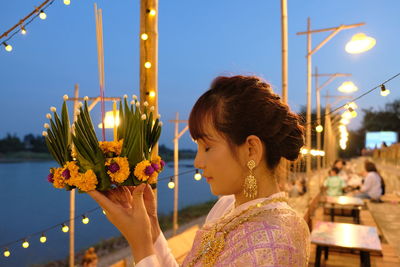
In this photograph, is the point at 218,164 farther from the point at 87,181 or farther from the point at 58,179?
the point at 58,179

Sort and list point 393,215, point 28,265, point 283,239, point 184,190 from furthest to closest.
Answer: point 184,190, point 28,265, point 393,215, point 283,239

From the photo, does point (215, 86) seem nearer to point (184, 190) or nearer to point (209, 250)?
point (209, 250)

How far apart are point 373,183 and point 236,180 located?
921 cm

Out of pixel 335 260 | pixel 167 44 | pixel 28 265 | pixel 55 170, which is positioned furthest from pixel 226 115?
pixel 167 44

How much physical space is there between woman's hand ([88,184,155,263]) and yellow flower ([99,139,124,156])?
0.48 ft

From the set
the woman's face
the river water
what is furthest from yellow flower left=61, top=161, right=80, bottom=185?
the river water

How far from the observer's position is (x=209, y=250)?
1.05 metres

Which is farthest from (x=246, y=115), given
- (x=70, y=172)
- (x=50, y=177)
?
(x=50, y=177)

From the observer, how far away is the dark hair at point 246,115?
41.1 inches

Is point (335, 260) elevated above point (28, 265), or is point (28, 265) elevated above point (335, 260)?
point (335, 260)

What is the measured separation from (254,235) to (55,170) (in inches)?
26.5

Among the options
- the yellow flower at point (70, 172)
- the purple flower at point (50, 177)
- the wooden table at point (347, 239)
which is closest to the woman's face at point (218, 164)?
the yellow flower at point (70, 172)

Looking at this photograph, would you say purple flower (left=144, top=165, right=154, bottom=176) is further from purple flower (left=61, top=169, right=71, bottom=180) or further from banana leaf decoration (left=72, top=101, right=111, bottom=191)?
purple flower (left=61, top=169, right=71, bottom=180)

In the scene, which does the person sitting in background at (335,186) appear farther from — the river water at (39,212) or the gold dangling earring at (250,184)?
the river water at (39,212)
